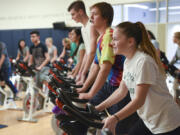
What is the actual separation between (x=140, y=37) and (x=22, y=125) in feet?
12.6

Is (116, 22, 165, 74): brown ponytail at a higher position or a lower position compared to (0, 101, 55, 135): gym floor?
higher

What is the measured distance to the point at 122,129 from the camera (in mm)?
2076

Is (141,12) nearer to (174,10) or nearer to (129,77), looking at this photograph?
(174,10)

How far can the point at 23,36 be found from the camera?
35.0 feet

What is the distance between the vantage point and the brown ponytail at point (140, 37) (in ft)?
5.27

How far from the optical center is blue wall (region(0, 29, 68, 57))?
9961 millimetres

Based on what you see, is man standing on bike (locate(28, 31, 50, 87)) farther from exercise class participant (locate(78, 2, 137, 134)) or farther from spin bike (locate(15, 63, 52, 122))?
exercise class participant (locate(78, 2, 137, 134))

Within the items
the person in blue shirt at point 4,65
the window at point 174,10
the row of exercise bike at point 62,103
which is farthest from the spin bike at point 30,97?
the window at point 174,10

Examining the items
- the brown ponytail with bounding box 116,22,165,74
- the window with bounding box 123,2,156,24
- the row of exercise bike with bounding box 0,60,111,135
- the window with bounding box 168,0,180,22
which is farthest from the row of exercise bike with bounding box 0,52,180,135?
the window with bounding box 123,2,156,24

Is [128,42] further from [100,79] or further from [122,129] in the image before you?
[122,129]

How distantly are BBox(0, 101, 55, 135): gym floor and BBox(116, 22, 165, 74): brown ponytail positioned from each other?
313 centimetres

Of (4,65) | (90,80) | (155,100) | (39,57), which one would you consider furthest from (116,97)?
(4,65)

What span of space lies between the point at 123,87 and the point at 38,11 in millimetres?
9420

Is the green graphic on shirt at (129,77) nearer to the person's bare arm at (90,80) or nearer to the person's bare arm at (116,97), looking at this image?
the person's bare arm at (116,97)
